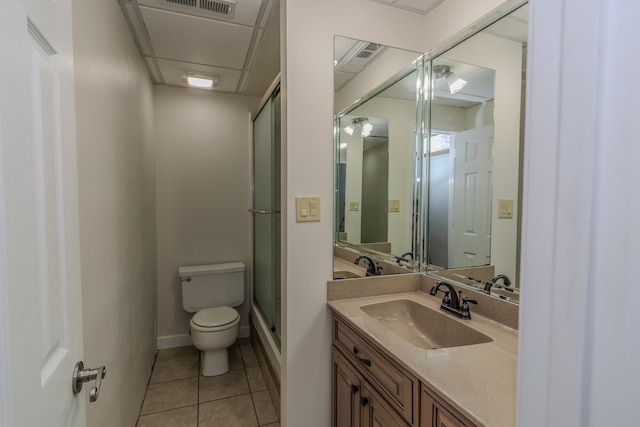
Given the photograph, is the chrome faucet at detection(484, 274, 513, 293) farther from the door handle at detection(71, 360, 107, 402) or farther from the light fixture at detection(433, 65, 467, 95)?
the door handle at detection(71, 360, 107, 402)

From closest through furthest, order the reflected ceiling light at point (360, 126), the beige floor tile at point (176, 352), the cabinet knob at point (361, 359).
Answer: the cabinet knob at point (361, 359)
the reflected ceiling light at point (360, 126)
the beige floor tile at point (176, 352)

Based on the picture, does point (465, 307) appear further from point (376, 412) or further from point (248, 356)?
point (248, 356)

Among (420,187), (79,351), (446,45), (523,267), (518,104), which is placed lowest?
(79,351)

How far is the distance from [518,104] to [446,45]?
0.55 meters

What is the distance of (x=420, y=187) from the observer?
176 centimetres

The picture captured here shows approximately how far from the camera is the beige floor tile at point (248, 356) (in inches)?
105

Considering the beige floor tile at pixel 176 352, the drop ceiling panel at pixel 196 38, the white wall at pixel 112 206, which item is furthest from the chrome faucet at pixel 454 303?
the beige floor tile at pixel 176 352

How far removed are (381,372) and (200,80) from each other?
2.68 meters

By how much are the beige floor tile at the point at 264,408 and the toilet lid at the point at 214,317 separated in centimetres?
59

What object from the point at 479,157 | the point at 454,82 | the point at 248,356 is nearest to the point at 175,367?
the point at 248,356

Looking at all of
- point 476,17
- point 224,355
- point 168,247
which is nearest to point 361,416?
point 224,355

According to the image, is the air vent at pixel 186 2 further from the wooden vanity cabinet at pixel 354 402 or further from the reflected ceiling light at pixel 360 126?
the wooden vanity cabinet at pixel 354 402

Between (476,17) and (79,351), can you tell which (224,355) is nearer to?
(79,351)

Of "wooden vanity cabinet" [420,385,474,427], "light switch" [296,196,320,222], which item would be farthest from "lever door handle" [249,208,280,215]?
"wooden vanity cabinet" [420,385,474,427]
